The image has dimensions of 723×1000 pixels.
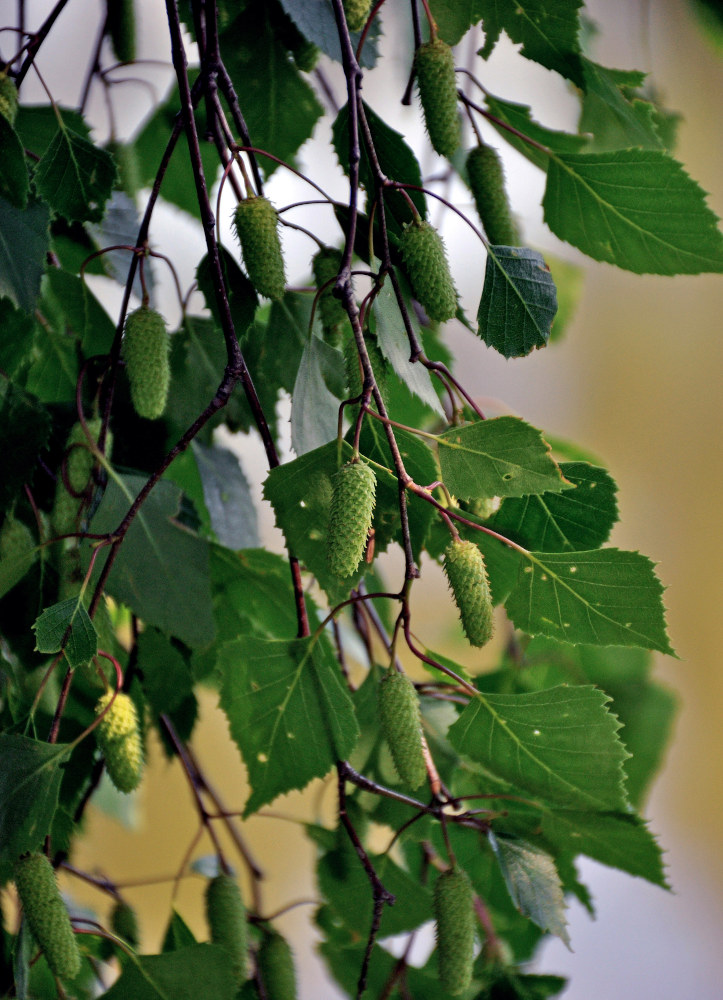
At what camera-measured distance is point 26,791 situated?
0.29m

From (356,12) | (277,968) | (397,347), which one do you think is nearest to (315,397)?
(397,347)

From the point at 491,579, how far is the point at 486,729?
2.0 inches

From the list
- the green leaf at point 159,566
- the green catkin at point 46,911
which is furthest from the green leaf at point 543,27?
the green catkin at point 46,911

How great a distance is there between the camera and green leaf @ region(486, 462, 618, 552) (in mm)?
310

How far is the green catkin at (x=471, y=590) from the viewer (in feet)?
0.83

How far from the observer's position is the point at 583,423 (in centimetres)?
157

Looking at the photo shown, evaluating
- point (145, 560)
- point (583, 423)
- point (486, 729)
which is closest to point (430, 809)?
point (486, 729)

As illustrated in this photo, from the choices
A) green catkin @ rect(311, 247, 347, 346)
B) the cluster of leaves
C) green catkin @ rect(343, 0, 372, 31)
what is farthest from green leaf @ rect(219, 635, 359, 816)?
green catkin @ rect(343, 0, 372, 31)

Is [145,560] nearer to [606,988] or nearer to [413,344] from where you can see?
[413,344]

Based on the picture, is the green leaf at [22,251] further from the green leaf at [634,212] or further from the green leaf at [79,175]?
the green leaf at [634,212]

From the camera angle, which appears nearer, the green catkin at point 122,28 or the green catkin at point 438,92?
the green catkin at point 438,92

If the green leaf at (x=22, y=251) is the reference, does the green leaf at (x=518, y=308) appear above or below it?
above

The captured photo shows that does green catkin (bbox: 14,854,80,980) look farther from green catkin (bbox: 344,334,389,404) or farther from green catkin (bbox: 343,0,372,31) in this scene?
green catkin (bbox: 343,0,372,31)

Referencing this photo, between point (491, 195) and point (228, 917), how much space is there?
1.01 feet
